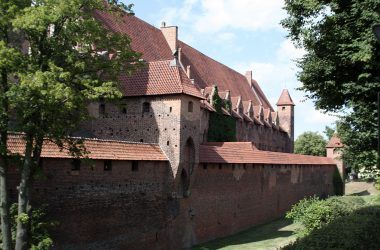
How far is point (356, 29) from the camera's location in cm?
1555

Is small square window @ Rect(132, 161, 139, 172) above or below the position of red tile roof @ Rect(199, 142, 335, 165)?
below

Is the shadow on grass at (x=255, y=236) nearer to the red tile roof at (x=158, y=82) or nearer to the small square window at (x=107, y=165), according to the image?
the small square window at (x=107, y=165)

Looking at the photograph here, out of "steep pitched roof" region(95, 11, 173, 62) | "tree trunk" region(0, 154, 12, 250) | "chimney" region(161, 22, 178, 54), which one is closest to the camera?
"tree trunk" region(0, 154, 12, 250)

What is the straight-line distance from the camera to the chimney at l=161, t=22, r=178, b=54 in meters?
42.0

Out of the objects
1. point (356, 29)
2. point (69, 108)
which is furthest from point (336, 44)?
point (69, 108)

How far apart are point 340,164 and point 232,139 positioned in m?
22.5

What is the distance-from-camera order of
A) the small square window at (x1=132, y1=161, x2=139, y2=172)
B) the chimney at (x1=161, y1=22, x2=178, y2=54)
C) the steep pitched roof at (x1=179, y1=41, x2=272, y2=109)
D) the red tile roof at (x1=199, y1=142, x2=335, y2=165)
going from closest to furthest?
the small square window at (x1=132, y1=161, x2=139, y2=172)
the red tile roof at (x1=199, y1=142, x2=335, y2=165)
the chimney at (x1=161, y1=22, x2=178, y2=54)
the steep pitched roof at (x1=179, y1=41, x2=272, y2=109)

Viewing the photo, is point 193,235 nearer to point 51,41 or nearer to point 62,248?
point 62,248

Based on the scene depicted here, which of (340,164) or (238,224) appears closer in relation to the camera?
(238,224)

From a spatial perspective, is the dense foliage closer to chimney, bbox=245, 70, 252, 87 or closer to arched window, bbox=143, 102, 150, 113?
arched window, bbox=143, 102, 150, 113

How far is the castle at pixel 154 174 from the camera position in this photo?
18.9m

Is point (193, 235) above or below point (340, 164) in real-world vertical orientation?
below

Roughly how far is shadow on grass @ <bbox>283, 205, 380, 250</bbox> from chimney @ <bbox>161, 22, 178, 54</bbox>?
96.6 ft

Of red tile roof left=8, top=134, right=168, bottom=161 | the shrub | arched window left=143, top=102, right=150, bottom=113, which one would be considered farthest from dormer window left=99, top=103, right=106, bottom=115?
the shrub
